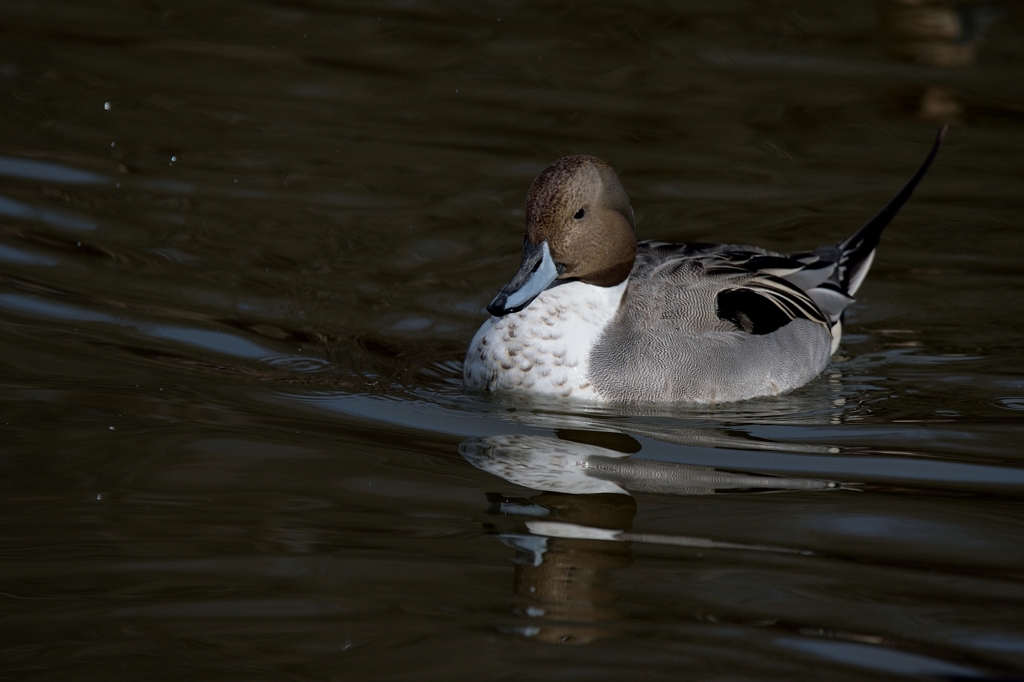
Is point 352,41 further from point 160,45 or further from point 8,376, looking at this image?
point 8,376

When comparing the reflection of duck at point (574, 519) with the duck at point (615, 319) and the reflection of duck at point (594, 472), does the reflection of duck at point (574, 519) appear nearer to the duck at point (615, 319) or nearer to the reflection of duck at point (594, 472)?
the reflection of duck at point (594, 472)

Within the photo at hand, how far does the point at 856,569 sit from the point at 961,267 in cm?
393

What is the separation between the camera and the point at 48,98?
9344mm

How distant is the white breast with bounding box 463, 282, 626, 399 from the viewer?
5.49 metres

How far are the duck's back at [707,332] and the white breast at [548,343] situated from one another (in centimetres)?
6

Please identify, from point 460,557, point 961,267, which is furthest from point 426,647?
point 961,267

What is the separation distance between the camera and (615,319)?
565 cm

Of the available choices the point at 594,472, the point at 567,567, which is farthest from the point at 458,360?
the point at 567,567

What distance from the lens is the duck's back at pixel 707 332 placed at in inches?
219

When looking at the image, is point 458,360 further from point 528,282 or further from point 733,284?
point 733,284

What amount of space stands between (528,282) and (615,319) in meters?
0.56

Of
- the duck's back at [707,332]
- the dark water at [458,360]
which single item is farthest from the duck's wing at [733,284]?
the dark water at [458,360]

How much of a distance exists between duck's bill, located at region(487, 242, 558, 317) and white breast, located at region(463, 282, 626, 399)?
212 mm

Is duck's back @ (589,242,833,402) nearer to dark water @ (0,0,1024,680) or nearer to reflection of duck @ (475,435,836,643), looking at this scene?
dark water @ (0,0,1024,680)
